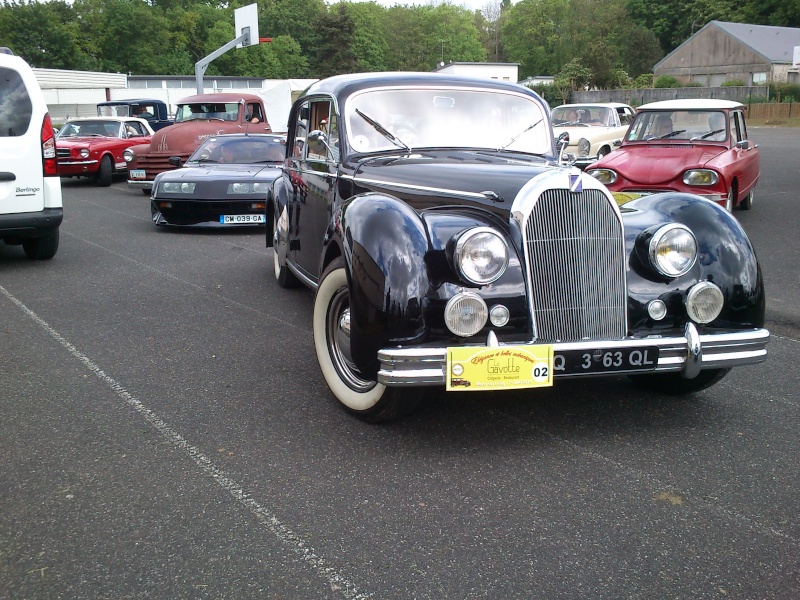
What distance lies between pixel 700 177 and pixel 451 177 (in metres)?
7.41

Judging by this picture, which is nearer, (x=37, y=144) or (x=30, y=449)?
(x=30, y=449)

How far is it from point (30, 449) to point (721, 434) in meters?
3.45

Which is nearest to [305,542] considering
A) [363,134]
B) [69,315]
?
[363,134]

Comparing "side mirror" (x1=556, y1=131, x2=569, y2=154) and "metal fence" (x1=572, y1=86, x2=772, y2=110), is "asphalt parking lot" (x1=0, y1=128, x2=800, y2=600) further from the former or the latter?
"metal fence" (x1=572, y1=86, x2=772, y2=110)

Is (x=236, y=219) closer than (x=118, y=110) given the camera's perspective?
Yes

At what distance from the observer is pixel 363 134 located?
5371 millimetres

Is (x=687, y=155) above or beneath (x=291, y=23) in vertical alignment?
beneath

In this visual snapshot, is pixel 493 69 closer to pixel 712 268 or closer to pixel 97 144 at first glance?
pixel 97 144

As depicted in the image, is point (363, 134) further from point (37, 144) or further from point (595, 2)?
point (595, 2)

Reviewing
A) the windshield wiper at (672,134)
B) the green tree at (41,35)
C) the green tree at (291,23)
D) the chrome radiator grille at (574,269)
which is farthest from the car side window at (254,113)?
the green tree at (291,23)

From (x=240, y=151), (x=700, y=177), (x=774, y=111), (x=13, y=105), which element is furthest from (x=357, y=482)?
(x=774, y=111)

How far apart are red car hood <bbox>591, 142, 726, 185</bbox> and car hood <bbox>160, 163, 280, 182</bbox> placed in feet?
15.8

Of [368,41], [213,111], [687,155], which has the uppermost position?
[368,41]

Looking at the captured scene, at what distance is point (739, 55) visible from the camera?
68.2m
